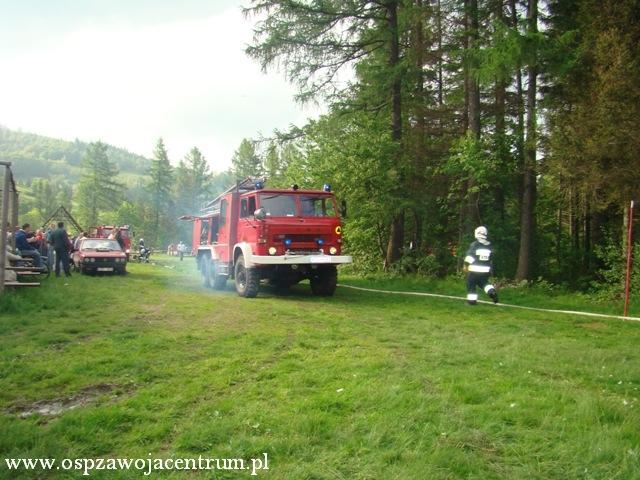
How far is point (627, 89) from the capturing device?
11273 millimetres

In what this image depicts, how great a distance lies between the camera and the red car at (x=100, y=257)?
18.0 metres

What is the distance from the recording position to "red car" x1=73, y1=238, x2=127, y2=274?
708 inches

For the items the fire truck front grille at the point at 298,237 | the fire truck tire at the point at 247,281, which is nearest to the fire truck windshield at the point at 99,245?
the fire truck tire at the point at 247,281

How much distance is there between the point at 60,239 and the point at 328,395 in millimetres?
14009

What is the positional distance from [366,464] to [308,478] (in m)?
0.39

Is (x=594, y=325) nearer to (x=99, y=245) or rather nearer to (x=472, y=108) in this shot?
(x=472, y=108)

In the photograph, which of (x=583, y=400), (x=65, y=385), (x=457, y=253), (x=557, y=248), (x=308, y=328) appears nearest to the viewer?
(x=583, y=400)

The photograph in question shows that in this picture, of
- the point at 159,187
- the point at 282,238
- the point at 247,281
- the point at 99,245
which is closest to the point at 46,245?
the point at 99,245

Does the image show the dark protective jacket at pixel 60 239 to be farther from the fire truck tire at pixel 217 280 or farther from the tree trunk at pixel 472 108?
the tree trunk at pixel 472 108

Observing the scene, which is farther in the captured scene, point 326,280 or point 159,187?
point 159,187

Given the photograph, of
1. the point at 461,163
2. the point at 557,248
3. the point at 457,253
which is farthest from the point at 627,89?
the point at 557,248

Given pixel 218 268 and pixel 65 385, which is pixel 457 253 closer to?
pixel 218 268

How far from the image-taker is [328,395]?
4262 mm

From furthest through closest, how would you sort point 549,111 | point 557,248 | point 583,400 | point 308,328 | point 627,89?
point 557,248
point 549,111
point 627,89
point 308,328
point 583,400
